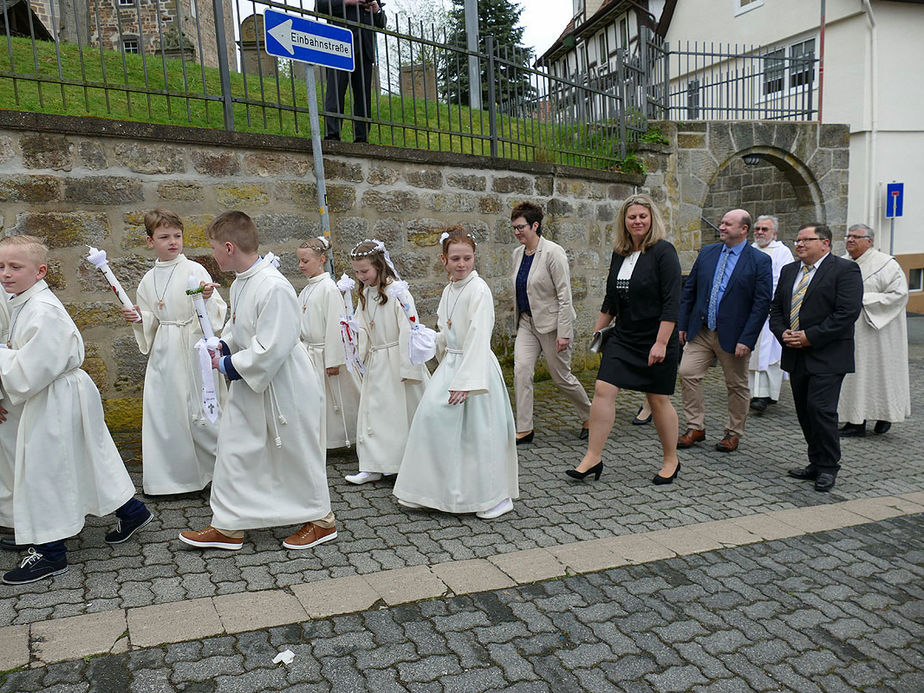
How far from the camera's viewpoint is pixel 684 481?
5566 millimetres

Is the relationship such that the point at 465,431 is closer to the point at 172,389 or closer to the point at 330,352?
the point at 330,352

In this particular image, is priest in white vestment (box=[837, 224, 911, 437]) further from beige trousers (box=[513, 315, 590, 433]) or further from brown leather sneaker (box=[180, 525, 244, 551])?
brown leather sneaker (box=[180, 525, 244, 551])

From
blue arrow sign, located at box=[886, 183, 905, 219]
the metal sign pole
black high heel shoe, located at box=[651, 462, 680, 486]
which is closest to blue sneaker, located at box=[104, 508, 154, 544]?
the metal sign pole

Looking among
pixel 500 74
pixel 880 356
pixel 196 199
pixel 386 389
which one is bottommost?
pixel 880 356

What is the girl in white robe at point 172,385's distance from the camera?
4.95 metres

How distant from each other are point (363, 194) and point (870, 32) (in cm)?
1575

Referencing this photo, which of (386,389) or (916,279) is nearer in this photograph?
(386,389)

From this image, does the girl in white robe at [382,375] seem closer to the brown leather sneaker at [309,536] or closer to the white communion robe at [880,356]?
the brown leather sneaker at [309,536]

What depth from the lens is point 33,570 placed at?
3.64 metres

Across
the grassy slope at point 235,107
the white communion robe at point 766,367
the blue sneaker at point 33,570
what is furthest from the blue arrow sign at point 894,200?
the blue sneaker at point 33,570

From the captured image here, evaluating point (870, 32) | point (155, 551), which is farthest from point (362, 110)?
point (870, 32)

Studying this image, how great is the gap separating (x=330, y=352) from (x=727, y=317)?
11.2 ft

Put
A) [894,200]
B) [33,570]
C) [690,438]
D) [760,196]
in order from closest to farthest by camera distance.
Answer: [33,570], [690,438], [894,200], [760,196]

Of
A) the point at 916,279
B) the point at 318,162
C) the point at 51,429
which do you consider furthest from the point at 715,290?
the point at 916,279
